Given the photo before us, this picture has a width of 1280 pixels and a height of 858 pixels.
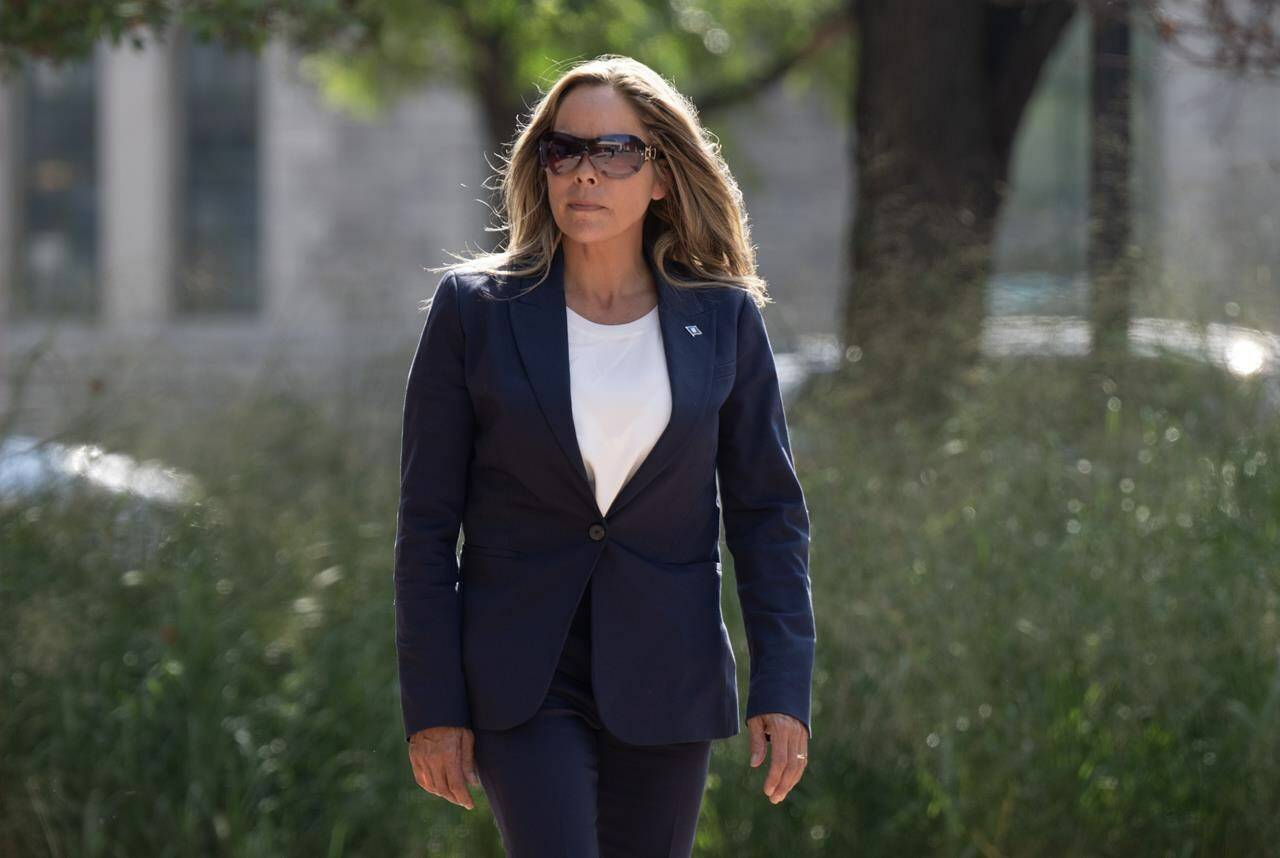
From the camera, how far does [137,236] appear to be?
21344 millimetres

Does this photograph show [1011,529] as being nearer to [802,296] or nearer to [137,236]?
[802,296]

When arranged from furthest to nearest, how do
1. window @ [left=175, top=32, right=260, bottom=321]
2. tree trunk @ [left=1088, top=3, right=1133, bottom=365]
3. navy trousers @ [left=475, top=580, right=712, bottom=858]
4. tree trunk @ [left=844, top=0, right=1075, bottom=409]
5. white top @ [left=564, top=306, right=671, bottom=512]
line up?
window @ [left=175, top=32, right=260, bottom=321] → tree trunk @ [left=844, top=0, right=1075, bottom=409] → tree trunk @ [left=1088, top=3, right=1133, bottom=365] → white top @ [left=564, top=306, right=671, bottom=512] → navy trousers @ [left=475, top=580, right=712, bottom=858]

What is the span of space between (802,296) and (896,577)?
1502 millimetres

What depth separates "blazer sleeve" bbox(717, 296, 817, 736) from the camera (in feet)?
10.1

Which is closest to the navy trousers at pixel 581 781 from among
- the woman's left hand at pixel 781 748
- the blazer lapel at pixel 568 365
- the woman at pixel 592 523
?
the woman at pixel 592 523

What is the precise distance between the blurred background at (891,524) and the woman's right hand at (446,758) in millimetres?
1269

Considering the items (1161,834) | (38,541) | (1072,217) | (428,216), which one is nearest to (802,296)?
(1072,217)

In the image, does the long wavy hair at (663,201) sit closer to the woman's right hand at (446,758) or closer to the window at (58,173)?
the woman's right hand at (446,758)

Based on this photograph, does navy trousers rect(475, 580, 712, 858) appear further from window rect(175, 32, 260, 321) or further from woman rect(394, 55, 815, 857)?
window rect(175, 32, 260, 321)

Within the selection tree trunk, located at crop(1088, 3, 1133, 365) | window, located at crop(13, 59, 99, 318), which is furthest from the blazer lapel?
window, located at crop(13, 59, 99, 318)

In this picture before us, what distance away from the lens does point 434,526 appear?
3.01 metres

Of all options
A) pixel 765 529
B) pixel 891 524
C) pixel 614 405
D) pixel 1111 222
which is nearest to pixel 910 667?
pixel 891 524

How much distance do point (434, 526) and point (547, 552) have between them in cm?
21

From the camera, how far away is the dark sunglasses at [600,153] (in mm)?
3109
